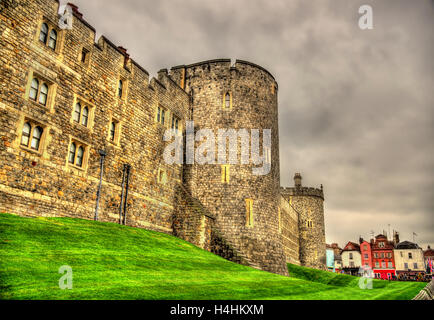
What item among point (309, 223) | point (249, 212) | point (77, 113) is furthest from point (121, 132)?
point (309, 223)

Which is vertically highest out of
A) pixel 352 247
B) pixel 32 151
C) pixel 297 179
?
pixel 297 179

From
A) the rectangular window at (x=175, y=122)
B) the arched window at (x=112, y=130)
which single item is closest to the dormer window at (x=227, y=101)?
the rectangular window at (x=175, y=122)

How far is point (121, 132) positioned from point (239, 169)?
7.64 m

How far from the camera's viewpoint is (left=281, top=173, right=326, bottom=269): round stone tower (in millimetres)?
43875

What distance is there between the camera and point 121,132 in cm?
1762

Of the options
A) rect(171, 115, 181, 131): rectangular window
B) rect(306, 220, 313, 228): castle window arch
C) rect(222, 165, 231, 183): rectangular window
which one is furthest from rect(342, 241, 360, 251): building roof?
rect(171, 115, 181, 131): rectangular window

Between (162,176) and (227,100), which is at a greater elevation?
(227,100)

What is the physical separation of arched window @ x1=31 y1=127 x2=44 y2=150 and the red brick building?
74.0 metres

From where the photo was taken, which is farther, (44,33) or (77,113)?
(77,113)

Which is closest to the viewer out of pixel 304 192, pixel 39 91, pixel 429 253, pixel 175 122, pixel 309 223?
pixel 39 91

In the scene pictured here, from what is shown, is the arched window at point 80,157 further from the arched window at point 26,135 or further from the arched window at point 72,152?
the arched window at point 26,135

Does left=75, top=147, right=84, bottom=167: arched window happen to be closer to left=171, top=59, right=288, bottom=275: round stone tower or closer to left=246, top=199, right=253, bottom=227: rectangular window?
left=171, top=59, right=288, bottom=275: round stone tower

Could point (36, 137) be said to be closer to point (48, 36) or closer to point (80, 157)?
point (80, 157)

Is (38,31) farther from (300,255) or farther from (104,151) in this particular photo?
(300,255)
